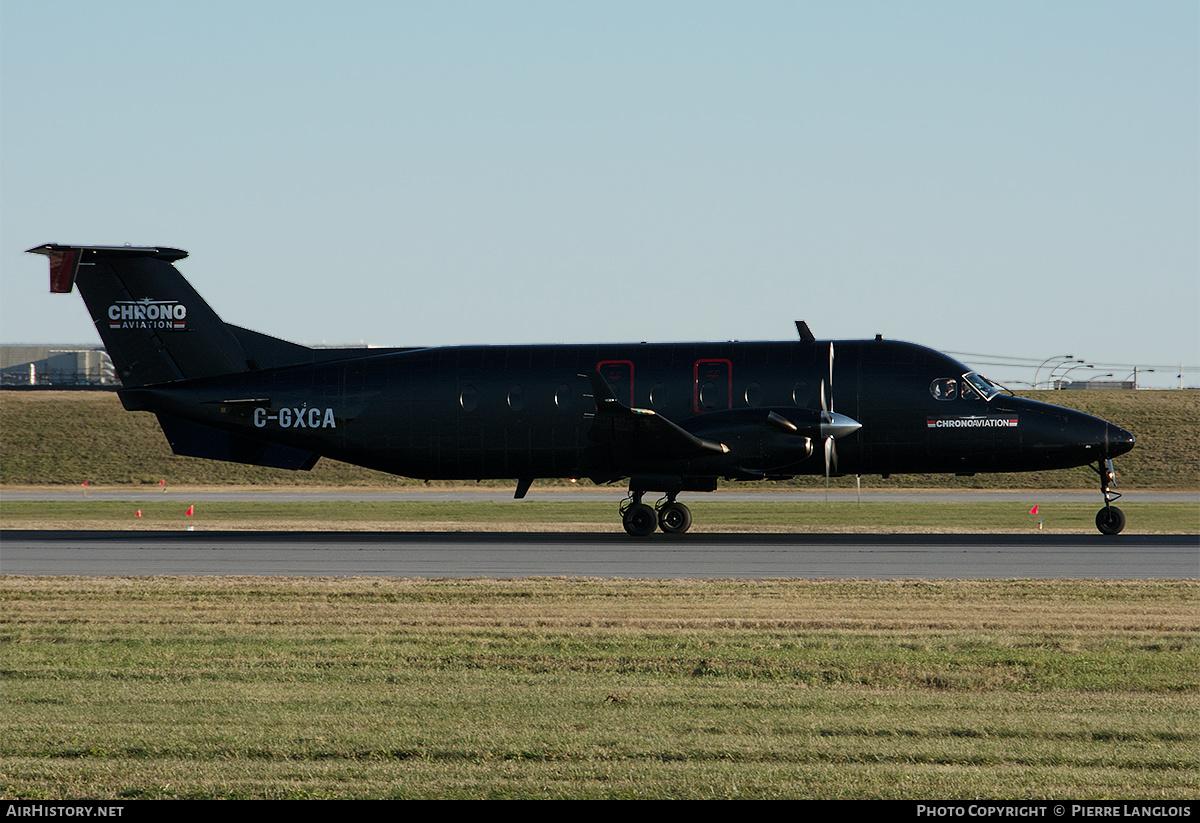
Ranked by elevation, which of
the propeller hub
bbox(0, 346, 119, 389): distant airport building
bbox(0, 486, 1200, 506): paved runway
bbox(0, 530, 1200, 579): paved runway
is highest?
bbox(0, 346, 119, 389): distant airport building

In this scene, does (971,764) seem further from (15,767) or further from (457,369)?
(457,369)

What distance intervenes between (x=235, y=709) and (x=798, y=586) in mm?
9801

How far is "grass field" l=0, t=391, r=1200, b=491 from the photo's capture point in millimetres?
62000

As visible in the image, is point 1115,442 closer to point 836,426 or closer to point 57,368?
point 836,426

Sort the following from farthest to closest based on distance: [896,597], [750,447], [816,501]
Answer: [816,501] < [750,447] < [896,597]

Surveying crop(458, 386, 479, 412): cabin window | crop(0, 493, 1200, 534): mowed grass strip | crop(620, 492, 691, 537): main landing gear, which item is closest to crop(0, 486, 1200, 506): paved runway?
crop(0, 493, 1200, 534): mowed grass strip

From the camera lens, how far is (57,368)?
120m

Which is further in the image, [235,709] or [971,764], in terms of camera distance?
[235,709]

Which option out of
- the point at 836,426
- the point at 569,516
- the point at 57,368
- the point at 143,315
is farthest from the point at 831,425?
the point at 57,368

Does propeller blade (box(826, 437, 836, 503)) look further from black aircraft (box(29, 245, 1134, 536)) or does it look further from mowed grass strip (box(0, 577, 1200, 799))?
mowed grass strip (box(0, 577, 1200, 799))

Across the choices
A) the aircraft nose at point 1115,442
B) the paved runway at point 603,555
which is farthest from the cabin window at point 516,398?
the aircraft nose at point 1115,442

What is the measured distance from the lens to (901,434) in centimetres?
2641
